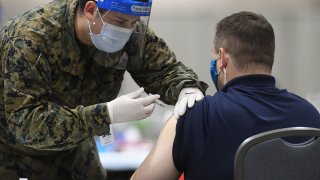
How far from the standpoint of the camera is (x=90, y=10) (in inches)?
77.7

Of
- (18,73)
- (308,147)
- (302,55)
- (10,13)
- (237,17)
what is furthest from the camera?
(302,55)

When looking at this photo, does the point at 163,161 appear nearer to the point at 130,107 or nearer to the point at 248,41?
the point at 130,107

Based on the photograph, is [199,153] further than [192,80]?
No

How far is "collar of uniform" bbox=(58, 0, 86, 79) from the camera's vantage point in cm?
199

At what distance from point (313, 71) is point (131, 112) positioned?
324 centimetres

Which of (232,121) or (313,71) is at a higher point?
(232,121)

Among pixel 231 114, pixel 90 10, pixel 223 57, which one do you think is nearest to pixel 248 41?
pixel 223 57

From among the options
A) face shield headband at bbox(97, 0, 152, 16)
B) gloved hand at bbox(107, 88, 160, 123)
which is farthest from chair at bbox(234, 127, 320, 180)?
face shield headband at bbox(97, 0, 152, 16)

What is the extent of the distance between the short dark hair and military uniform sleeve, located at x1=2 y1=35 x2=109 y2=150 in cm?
49

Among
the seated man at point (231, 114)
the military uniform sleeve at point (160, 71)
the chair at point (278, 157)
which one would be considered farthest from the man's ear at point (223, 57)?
the military uniform sleeve at point (160, 71)

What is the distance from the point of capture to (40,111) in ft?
5.82

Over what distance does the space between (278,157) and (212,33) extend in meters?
3.04

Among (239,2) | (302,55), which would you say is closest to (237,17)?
(239,2)

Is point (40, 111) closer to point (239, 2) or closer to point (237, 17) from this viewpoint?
point (237, 17)
